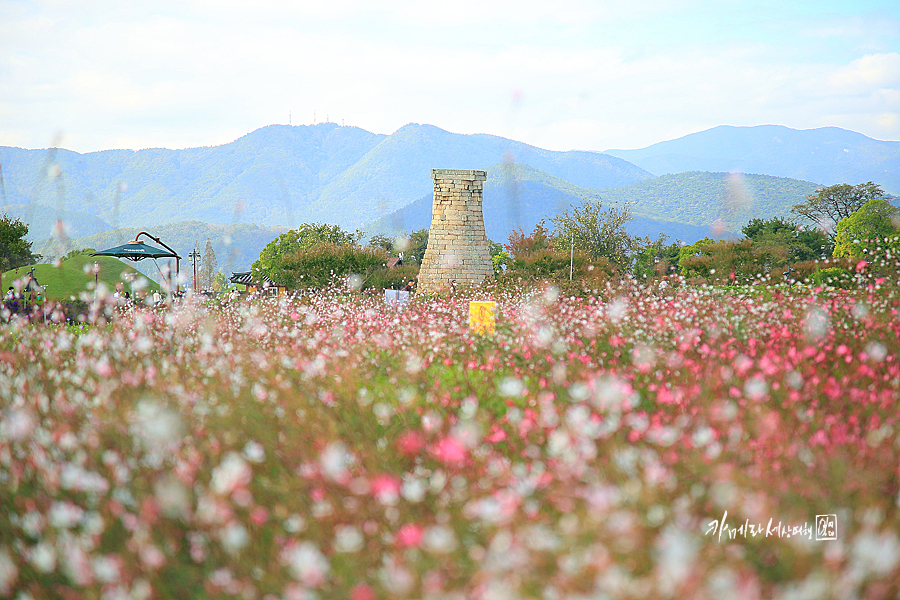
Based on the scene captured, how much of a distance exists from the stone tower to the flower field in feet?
49.6

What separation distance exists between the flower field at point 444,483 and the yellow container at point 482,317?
88.9 inches

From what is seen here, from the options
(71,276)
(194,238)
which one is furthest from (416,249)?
(194,238)

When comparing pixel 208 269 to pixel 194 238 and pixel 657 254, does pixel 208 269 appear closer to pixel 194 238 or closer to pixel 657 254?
pixel 657 254

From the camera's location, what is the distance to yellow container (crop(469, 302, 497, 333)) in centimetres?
777

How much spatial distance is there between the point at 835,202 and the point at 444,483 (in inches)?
2659

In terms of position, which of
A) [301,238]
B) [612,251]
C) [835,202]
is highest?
[835,202]

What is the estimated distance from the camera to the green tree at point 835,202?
5762cm

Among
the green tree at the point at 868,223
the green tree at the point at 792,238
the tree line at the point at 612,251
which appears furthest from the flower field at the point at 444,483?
the green tree at the point at 868,223

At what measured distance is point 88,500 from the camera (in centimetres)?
312


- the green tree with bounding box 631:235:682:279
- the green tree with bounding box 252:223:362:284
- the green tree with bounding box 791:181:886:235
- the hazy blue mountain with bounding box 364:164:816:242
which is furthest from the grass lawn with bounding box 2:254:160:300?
the hazy blue mountain with bounding box 364:164:816:242

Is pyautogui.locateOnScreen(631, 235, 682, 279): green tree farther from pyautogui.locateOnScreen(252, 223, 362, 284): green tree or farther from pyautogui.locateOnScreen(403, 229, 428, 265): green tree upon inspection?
pyautogui.locateOnScreen(252, 223, 362, 284): green tree

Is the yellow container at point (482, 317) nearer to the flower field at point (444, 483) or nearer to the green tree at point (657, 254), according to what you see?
the flower field at point (444, 483)

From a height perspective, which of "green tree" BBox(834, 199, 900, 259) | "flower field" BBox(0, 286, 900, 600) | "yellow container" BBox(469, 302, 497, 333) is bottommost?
"flower field" BBox(0, 286, 900, 600)

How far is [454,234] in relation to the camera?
20.7 m
